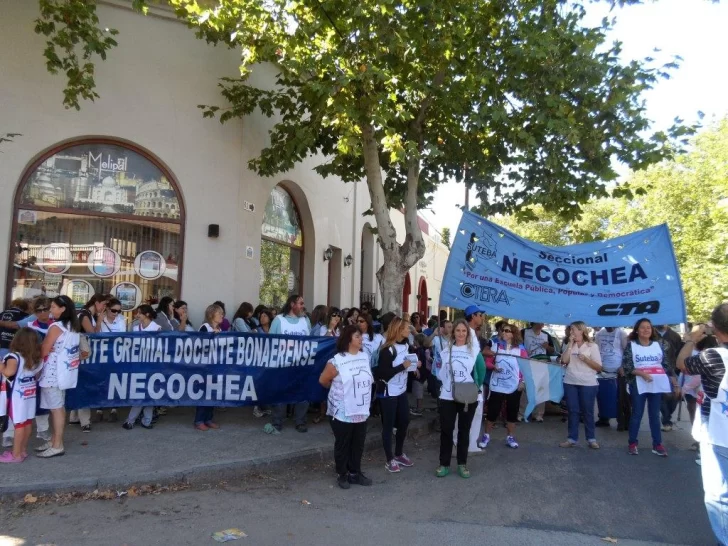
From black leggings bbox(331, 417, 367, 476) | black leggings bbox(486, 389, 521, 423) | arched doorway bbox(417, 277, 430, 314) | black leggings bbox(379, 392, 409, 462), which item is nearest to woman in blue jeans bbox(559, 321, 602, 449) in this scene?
black leggings bbox(486, 389, 521, 423)

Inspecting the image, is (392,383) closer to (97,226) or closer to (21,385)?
(21,385)

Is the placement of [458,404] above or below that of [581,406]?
above

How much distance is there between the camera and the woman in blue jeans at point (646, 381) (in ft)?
24.5

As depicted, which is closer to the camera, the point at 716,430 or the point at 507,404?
the point at 716,430

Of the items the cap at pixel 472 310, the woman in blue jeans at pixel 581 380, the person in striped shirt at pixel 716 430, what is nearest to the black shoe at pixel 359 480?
the cap at pixel 472 310

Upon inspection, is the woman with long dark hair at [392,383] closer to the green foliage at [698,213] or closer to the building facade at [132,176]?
the building facade at [132,176]

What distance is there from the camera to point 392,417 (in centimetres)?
658

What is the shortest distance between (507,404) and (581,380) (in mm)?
1052

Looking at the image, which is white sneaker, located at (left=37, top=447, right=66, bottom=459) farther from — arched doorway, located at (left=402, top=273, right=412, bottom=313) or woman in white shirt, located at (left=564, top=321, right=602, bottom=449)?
arched doorway, located at (left=402, top=273, right=412, bottom=313)

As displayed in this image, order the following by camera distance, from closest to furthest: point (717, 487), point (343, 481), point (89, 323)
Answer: point (717, 487) → point (343, 481) → point (89, 323)

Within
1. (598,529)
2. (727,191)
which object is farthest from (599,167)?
(727,191)

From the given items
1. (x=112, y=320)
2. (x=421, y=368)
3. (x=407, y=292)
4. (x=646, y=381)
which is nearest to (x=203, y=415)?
(x=112, y=320)

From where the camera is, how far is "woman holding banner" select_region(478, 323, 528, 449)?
25.5 ft

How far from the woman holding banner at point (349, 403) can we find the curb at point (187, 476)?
2.62 feet
